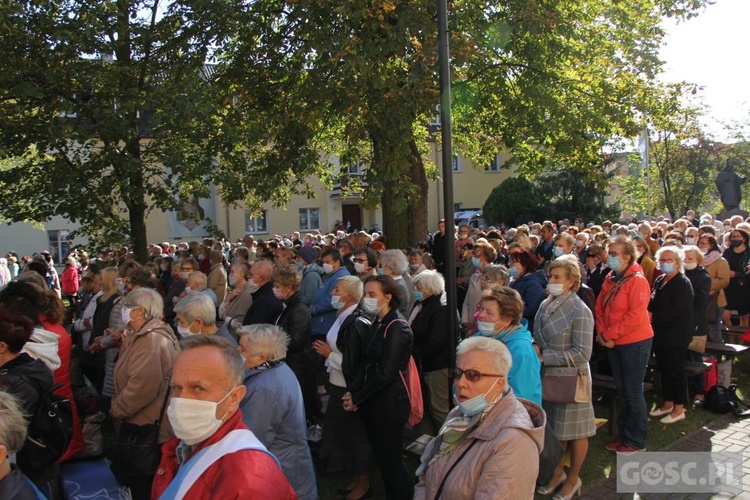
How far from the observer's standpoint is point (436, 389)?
20.6ft

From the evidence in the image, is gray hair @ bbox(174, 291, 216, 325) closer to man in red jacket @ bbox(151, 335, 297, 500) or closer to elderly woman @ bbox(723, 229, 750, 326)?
man in red jacket @ bbox(151, 335, 297, 500)

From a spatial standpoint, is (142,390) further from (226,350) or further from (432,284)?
(432,284)

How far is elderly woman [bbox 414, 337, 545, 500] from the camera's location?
2670 millimetres

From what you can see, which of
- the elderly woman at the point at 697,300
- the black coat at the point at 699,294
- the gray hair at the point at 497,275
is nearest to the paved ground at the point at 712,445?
the elderly woman at the point at 697,300

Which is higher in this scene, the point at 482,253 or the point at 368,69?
the point at 368,69

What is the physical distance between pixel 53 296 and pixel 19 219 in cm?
716

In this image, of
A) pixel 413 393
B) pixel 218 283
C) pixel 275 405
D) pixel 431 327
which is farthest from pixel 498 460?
pixel 218 283

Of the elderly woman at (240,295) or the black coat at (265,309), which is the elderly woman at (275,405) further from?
the elderly woman at (240,295)

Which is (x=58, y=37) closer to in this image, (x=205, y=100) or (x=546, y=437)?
(x=205, y=100)

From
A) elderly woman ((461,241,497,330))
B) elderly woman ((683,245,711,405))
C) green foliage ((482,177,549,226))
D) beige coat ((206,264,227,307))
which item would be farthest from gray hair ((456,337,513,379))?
green foliage ((482,177,549,226))

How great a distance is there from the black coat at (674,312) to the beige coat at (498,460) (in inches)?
161

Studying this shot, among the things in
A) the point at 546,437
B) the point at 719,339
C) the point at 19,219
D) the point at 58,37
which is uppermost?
the point at 58,37

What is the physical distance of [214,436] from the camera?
98.3 inches

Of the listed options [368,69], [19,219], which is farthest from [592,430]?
[19,219]
